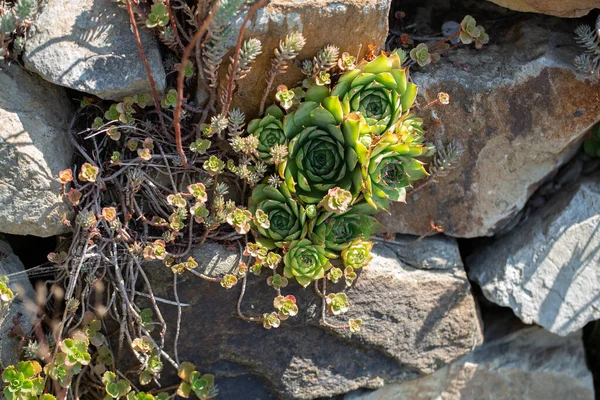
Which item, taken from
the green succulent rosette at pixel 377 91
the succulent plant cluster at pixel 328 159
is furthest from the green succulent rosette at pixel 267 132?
the green succulent rosette at pixel 377 91

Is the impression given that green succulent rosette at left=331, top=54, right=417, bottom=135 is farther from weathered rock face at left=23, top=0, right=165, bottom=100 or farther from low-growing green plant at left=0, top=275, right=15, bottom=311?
low-growing green plant at left=0, top=275, right=15, bottom=311

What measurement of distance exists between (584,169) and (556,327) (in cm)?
76

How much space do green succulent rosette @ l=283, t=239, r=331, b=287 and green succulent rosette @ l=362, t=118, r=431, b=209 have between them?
28 cm

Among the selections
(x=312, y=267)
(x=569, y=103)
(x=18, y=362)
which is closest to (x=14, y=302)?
(x=18, y=362)

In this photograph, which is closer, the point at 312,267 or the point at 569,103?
the point at 312,267

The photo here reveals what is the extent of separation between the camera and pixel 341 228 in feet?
7.94

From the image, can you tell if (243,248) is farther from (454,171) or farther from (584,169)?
(584,169)

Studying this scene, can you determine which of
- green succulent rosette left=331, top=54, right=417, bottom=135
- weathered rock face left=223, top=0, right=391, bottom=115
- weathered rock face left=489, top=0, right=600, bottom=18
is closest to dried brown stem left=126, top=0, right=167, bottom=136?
weathered rock face left=223, top=0, right=391, bottom=115

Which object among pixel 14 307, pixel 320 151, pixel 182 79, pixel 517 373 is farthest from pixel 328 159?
pixel 517 373

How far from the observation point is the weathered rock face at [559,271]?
9.00ft

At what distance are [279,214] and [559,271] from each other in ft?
4.32

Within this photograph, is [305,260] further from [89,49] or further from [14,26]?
[14,26]

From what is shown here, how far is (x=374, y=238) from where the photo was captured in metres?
2.69

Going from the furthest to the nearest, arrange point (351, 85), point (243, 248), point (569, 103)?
point (569, 103) < point (243, 248) < point (351, 85)
